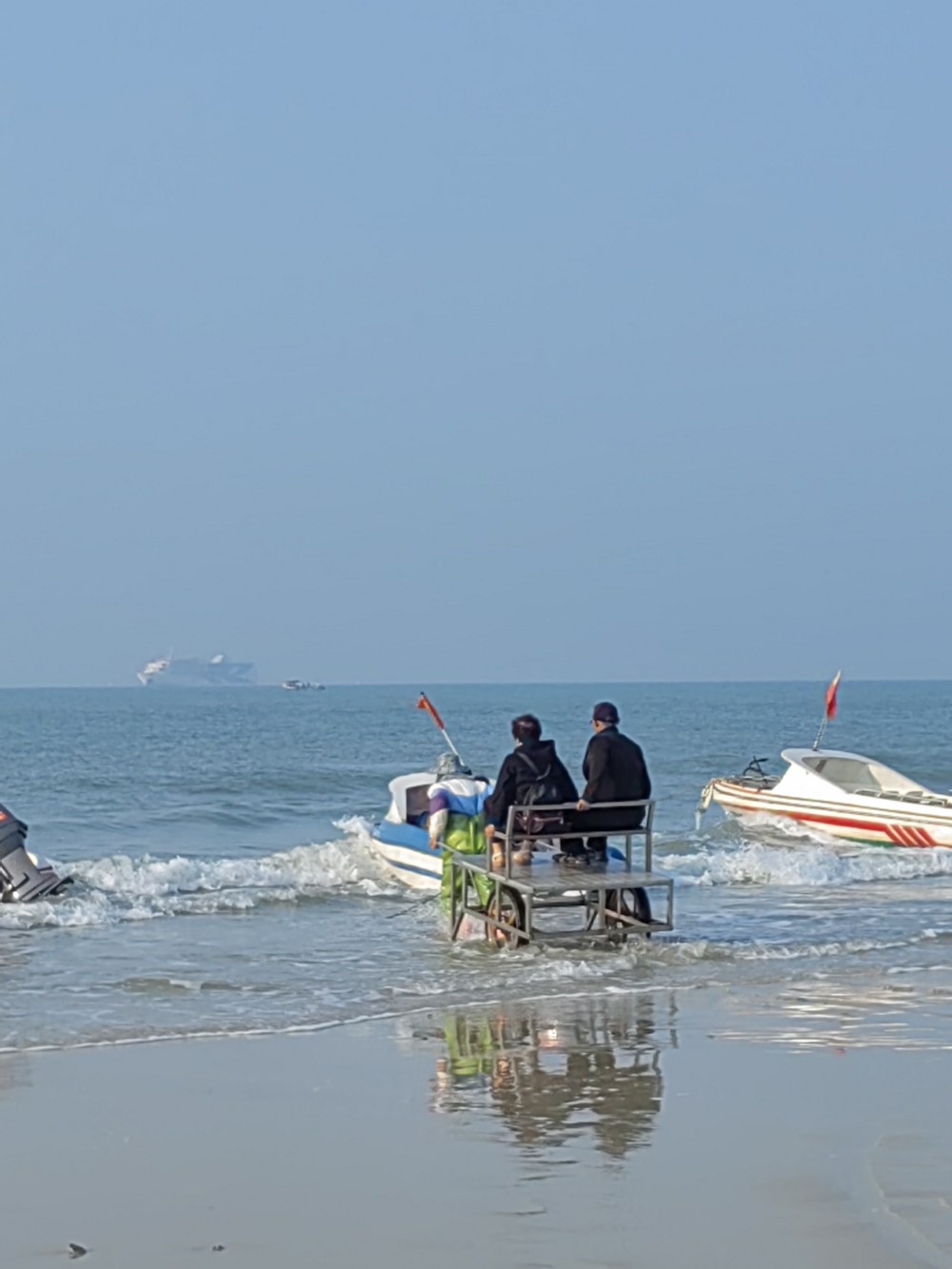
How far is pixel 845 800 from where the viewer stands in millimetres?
23734

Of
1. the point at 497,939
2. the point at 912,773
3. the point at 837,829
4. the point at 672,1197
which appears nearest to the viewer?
the point at 672,1197

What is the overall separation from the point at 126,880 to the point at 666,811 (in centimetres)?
1503

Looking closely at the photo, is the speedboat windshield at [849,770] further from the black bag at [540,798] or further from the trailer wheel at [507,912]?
the black bag at [540,798]

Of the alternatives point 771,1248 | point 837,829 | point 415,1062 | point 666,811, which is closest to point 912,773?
point 666,811

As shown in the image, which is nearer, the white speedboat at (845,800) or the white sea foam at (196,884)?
the white sea foam at (196,884)

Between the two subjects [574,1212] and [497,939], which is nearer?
[574,1212]

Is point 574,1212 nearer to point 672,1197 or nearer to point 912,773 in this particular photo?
point 672,1197

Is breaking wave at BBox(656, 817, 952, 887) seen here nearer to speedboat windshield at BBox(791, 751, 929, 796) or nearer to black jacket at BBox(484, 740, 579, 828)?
speedboat windshield at BBox(791, 751, 929, 796)

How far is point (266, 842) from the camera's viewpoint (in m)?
26.1

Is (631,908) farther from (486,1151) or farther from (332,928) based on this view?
(486,1151)

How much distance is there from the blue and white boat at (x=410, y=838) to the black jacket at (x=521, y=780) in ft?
13.4

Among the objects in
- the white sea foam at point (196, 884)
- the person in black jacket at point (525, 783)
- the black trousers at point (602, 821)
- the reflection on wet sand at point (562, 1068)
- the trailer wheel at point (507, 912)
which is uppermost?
the person in black jacket at point (525, 783)

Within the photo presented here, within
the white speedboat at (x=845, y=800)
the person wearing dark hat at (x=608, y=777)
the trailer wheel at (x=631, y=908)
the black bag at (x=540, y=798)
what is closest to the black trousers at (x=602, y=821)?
the person wearing dark hat at (x=608, y=777)

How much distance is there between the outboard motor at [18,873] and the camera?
1568 centimetres
